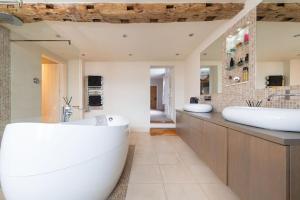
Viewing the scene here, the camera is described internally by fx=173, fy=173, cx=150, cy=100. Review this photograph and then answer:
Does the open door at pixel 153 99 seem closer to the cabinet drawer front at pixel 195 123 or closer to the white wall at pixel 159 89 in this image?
the white wall at pixel 159 89

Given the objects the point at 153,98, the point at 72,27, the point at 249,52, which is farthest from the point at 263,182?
the point at 153,98

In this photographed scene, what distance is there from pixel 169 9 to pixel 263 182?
2169 mm

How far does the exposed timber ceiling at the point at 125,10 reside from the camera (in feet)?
7.52

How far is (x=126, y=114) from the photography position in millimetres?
5523

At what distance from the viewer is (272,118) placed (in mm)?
1128

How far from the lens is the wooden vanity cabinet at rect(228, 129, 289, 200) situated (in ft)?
3.05

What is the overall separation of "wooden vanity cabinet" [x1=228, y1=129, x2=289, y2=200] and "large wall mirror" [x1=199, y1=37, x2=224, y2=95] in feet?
5.58

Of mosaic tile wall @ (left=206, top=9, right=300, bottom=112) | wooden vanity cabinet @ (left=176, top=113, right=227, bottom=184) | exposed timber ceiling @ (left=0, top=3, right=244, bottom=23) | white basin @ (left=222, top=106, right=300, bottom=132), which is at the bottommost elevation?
wooden vanity cabinet @ (left=176, top=113, right=227, bottom=184)

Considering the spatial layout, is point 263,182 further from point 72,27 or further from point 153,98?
point 153,98

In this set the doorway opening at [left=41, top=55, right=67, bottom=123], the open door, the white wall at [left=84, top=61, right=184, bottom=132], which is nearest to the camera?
the doorway opening at [left=41, top=55, right=67, bottom=123]

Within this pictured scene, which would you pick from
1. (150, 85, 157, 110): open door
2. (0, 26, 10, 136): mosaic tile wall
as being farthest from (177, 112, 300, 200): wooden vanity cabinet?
(150, 85, 157, 110): open door

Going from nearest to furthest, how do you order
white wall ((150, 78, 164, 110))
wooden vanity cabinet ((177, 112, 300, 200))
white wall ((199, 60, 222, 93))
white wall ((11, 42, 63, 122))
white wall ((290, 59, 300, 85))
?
wooden vanity cabinet ((177, 112, 300, 200))
white wall ((290, 59, 300, 85))
white wall ((199, 60, 222, 93))
white wall ((11, 42, 63, 122))
white wall ((150, 78, 164, 110))

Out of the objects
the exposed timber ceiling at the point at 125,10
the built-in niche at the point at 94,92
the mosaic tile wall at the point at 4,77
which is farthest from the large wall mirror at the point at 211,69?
the mosaic tile wall at the point at 4,77

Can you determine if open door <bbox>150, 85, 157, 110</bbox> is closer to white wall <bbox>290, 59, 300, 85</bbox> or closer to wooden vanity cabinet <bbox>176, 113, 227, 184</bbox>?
wooden vanity cabinet <bbox>176, 113, 227, 184</bbox>
